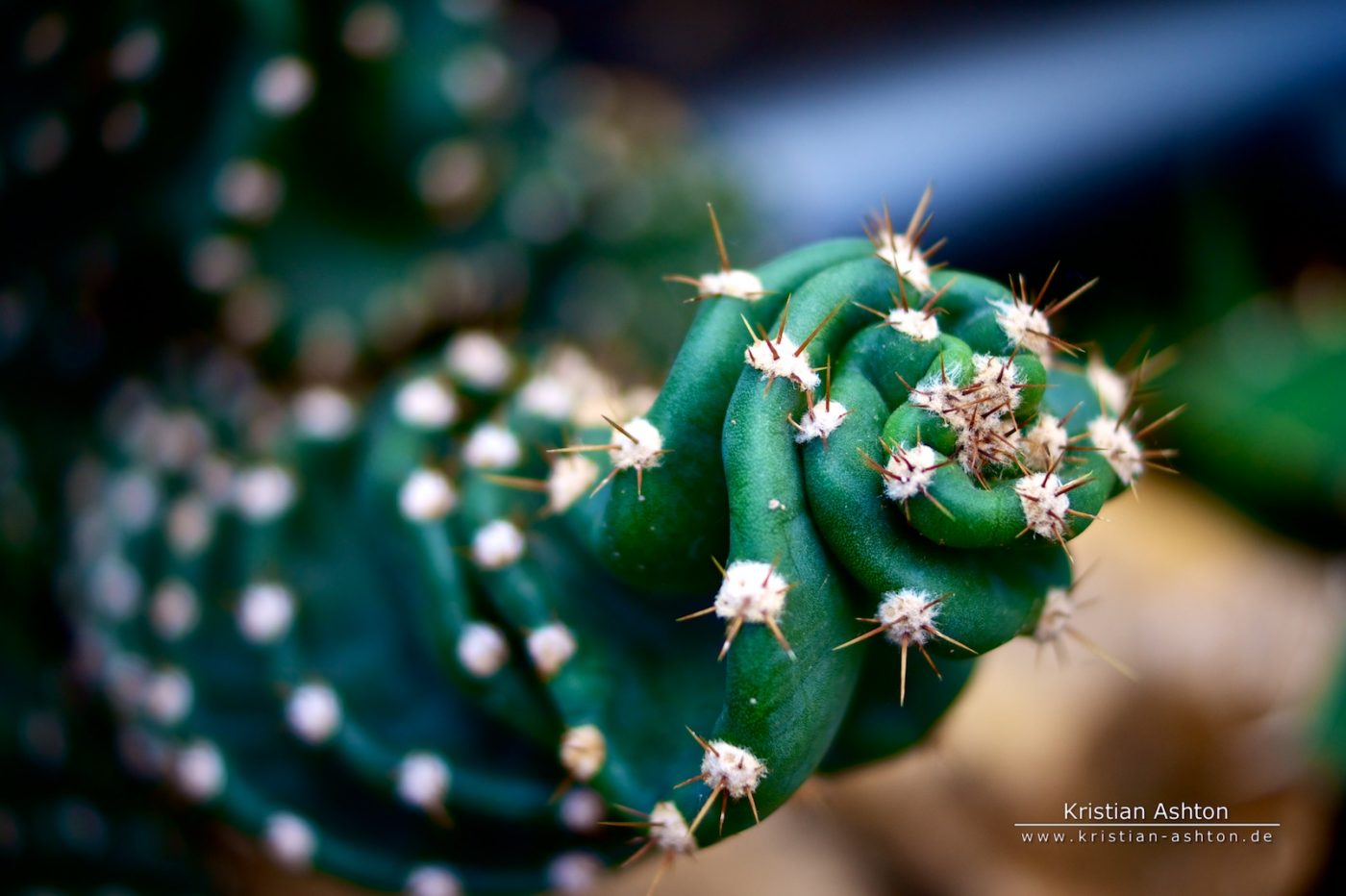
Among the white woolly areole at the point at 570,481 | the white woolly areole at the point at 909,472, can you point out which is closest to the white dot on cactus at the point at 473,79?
the white woolly areole at the point at 570,481

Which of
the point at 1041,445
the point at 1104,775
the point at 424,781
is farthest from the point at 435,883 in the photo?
the point at 1104,775

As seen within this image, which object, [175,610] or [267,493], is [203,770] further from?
[267,493]

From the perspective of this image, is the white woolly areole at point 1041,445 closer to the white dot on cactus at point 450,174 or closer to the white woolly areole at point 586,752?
the white woolly areole at point 586,752

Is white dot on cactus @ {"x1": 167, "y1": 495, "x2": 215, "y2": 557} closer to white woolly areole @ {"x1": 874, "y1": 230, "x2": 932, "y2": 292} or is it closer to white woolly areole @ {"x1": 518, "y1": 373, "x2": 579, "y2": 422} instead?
white woolly areole @ {"x1": 518, "y1": 373, "x2": 579, "y2": 422}

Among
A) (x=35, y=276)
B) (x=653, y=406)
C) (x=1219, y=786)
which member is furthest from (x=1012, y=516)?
(x=35, y=276)

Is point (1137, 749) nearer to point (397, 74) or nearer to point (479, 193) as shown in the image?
point (479, 193)

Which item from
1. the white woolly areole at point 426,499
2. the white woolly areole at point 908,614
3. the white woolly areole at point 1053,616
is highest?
the white woolly areole at point 426,499

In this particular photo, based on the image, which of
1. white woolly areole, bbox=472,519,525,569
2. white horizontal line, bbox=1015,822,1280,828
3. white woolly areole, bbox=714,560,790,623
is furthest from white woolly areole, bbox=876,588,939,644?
white horizontal line, bbox=1015,822,1280,828
